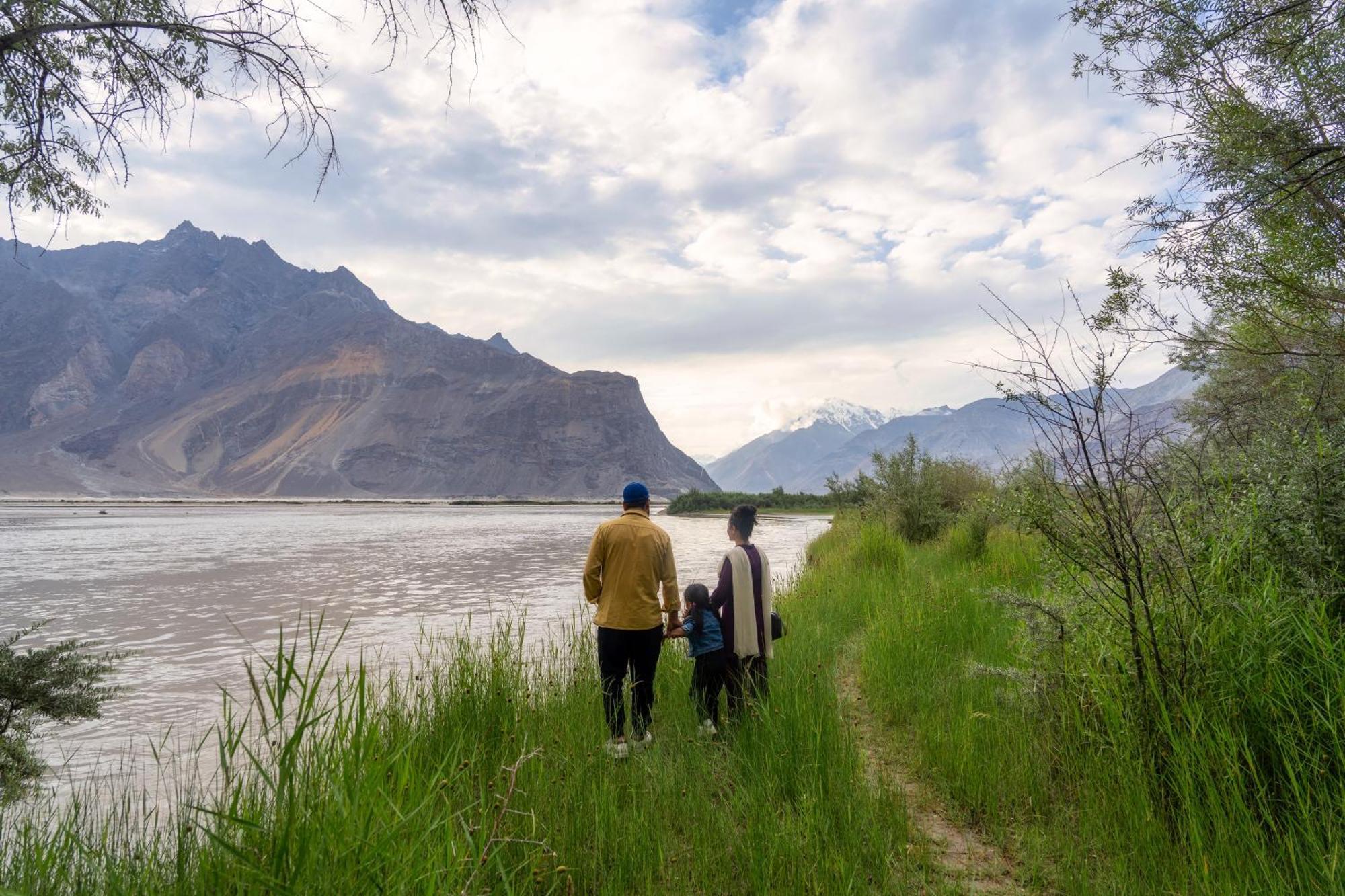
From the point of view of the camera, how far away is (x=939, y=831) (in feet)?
12.8

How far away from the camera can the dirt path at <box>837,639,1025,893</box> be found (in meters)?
3.38

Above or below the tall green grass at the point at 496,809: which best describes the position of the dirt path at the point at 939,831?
below

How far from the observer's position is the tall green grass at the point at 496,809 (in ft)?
6.93

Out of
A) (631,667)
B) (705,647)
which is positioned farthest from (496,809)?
(705,647)

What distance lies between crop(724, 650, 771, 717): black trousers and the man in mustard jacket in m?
0.58

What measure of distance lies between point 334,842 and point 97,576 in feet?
77.9

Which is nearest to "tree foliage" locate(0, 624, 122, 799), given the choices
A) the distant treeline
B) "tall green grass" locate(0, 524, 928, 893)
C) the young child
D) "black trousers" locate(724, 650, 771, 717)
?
"tall green grass" locate(0, 524, 928, 893)

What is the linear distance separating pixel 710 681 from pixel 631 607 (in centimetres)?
94

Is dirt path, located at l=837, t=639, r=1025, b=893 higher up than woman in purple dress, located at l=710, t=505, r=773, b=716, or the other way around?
woman in purple dress, located at l=710, t=505, r=773, b=716

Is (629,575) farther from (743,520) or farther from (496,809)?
(496,809)

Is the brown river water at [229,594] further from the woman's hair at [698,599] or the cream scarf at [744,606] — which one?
the cream scarf at [744,606]

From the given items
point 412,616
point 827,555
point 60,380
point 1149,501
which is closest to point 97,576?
point 412,616

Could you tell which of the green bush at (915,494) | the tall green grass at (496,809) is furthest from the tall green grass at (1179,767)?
the green bush at (915,494)

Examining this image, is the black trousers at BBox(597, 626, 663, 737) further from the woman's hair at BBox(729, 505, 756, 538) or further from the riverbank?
the woman's hair at BBox(729, 505, 756, 538)
